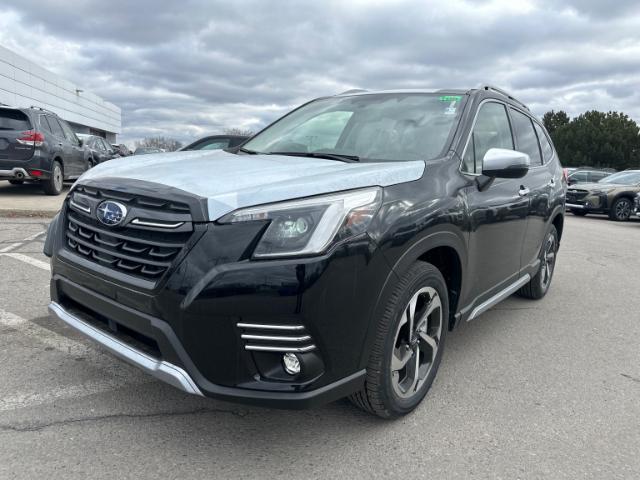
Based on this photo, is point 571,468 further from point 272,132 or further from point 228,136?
point 228,136

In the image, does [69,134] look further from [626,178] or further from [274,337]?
[626,178]

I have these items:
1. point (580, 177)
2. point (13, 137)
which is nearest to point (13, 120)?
point (13, 137)

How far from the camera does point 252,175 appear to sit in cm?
256

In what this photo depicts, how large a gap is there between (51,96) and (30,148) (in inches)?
1789

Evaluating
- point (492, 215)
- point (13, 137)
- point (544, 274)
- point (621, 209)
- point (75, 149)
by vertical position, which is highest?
point (13, 137)

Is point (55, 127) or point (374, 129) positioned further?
point (55, 127)

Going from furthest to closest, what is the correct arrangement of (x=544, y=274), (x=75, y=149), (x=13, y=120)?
(x=75, y=149)
(x=13, y=120)
(x=544, y=274)

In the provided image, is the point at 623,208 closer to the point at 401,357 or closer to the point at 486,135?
the point at 486,135

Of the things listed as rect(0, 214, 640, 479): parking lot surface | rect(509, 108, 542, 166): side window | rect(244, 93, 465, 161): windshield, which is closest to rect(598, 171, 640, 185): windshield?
rect(509, 108, 542, 166): side window

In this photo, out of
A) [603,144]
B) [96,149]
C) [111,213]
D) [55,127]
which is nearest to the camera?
[111,213]

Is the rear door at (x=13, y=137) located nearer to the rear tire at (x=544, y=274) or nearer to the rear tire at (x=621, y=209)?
the rear tire at (x=544, y=274)

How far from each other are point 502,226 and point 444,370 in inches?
41.7

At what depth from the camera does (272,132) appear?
163 inches

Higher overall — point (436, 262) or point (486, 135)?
point (486, 135)
